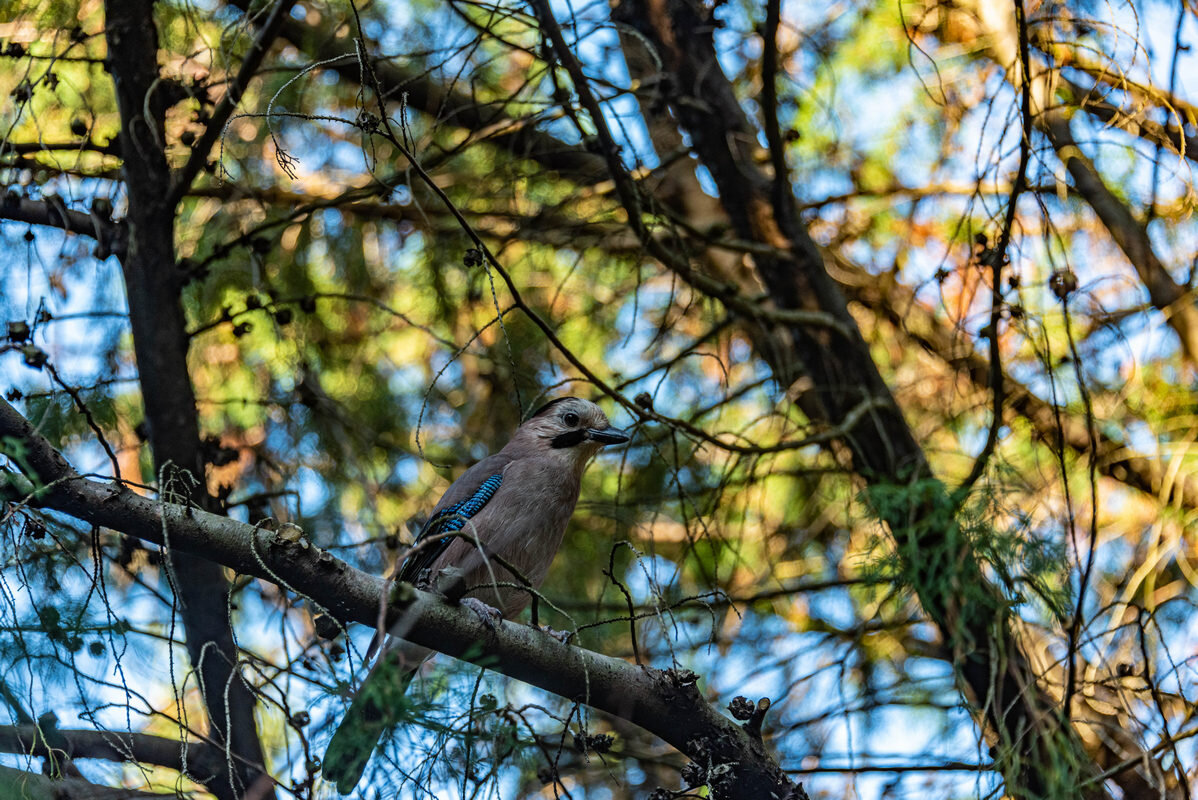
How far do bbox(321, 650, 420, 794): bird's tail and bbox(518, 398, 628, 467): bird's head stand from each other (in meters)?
2.20

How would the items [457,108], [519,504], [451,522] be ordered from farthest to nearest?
[457,108]
[519,504]
[451,522]

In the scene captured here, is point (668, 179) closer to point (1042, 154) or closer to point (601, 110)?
point (601, 110)

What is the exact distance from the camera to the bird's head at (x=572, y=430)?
5059mm

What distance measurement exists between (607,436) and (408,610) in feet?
7.14

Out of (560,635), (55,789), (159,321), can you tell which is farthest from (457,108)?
(55,789)

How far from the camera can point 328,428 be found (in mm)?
5328

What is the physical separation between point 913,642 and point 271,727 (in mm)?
2948

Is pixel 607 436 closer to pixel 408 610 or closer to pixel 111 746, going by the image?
pixel 408 610

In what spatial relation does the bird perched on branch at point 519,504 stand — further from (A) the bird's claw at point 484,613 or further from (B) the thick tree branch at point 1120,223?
(B) the thick tree branch at point 1120,223

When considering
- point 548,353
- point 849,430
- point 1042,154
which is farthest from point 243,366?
point 1042,154

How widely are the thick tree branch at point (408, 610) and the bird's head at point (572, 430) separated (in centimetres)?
178

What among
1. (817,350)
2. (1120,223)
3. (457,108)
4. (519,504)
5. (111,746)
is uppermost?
(1120,223)

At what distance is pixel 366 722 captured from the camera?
2666 mm

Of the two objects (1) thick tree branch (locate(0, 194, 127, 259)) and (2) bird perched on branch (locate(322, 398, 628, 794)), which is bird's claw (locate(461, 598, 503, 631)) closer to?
(2) bird perched on branch (locate(322, 398, 628, 794))
